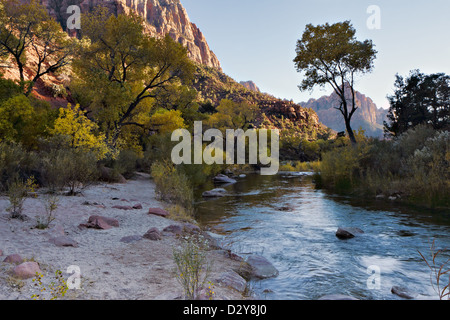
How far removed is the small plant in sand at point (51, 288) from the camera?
10.2 ft

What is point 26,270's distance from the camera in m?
3.57

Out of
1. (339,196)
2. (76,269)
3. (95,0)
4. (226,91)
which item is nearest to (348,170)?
(339,196)

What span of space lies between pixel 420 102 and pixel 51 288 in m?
29.6

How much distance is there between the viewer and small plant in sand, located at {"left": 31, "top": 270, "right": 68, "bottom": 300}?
3.10 meters

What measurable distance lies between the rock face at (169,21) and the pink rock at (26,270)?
12924 cm

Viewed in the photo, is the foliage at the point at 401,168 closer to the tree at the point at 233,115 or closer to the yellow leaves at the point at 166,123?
the yellow leaves at the point at 166,123

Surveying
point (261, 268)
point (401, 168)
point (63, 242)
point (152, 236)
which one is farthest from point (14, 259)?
point (401, 168)

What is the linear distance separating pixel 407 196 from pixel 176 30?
18257 centimetres

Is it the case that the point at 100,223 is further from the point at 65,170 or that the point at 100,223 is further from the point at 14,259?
the point at 65,170

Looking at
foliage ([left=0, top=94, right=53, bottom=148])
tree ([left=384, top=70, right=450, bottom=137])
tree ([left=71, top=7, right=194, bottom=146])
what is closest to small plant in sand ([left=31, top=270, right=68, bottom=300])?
foliage ([left=0, top=94, right=53, bottom=148])

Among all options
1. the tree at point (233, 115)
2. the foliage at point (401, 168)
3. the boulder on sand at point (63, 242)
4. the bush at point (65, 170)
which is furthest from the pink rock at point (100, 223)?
the tree at point (233, 115)

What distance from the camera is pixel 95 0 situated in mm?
114125
